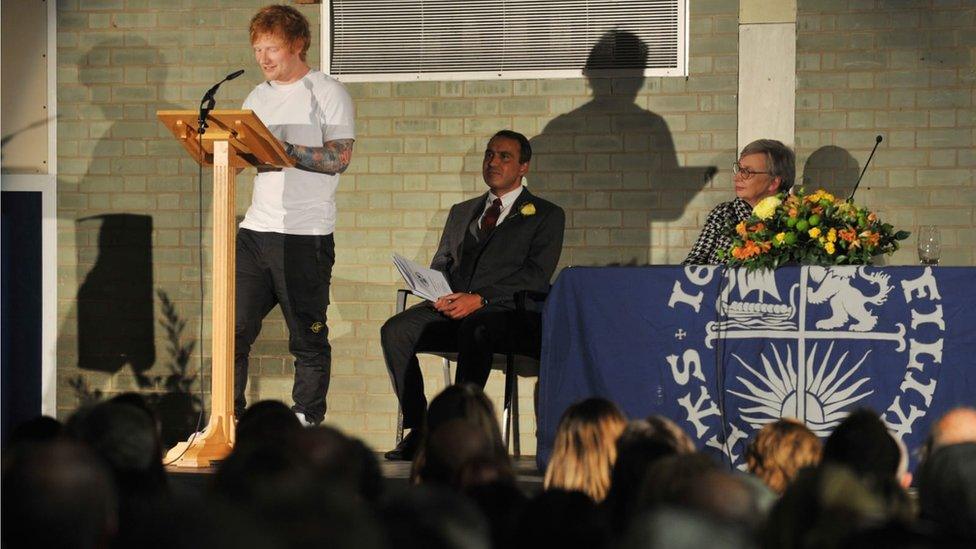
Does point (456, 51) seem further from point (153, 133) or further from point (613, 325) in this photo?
point (613, 325)

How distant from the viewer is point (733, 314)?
516cm

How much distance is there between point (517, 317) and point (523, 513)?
12.4 feet

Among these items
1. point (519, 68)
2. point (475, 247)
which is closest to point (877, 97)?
point (519, 68)

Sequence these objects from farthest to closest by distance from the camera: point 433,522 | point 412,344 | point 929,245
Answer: point 412,344, point 929,245, point 433,522

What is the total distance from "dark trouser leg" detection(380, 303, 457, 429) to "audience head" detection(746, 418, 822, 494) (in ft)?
9.32

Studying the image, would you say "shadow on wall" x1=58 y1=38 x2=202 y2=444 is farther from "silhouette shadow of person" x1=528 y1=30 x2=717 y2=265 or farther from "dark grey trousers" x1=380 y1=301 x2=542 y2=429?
"silhouette shadow of person" x1=528 y1=30 x2=717 y2=265

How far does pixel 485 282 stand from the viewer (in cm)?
619

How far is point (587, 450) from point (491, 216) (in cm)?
331

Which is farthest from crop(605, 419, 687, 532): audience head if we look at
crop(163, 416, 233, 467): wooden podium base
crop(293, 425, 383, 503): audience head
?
crop(163, 416, 233, 467): wooden podium base

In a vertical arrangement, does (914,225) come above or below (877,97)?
below

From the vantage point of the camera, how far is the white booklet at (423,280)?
5.88 m

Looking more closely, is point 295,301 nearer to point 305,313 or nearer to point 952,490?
point 305,313

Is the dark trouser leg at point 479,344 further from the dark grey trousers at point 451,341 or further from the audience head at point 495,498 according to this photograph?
the audience head at point 495,498

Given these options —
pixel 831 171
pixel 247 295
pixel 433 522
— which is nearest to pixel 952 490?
pixel 433 522
